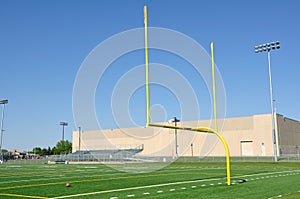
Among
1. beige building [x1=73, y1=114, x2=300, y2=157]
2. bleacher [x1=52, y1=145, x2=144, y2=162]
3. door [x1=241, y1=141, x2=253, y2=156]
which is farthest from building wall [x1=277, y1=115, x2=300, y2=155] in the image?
bleacher [x1=52, y1=145, x2=144, y2=162]

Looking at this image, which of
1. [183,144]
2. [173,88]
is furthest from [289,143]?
[173,88]

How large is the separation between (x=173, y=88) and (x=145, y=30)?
9.98 ft

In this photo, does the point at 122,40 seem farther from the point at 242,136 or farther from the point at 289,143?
the point at 289,143

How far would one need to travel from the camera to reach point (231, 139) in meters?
52.4

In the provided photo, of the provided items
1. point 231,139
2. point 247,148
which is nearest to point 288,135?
point 247,148

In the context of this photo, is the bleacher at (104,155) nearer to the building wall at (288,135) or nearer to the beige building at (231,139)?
the beige building at (231,139)

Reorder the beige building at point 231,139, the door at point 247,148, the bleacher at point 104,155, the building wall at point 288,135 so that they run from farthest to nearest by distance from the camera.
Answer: the door at point 247,148 < the building wall at point 288,135 < the beige building at point 231,139 < the bleacher at point 104,155

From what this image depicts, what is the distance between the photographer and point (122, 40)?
12.8 meters

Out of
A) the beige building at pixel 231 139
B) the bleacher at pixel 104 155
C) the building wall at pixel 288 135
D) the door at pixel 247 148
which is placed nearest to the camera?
the bleacher at pixel 104 155

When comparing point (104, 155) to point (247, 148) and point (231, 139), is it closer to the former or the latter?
point (231, 139)

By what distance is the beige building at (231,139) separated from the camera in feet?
162

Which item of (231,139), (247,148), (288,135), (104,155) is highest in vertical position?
(288,135)

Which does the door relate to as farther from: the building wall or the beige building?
the building wall

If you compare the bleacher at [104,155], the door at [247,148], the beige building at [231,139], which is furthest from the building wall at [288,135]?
the bleacher at [104,155]
